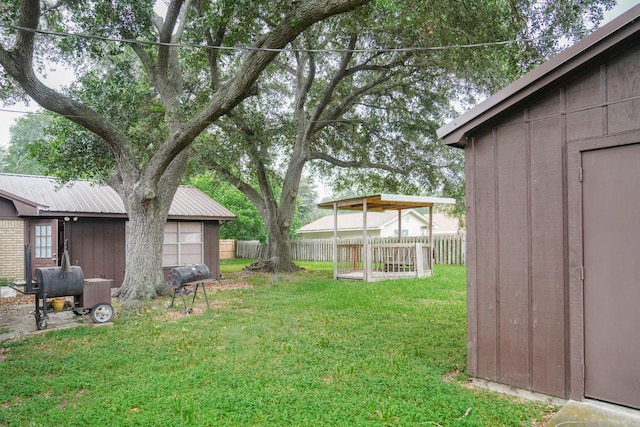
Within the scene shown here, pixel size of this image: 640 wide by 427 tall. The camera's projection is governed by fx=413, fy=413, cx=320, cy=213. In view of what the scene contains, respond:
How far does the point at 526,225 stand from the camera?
147 inches

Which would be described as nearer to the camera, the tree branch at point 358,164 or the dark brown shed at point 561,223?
the dark brown shed at point 561,223

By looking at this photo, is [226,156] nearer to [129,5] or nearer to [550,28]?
[129,5]

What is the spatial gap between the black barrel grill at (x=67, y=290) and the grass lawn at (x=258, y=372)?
491 mm

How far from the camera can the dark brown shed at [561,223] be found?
3.16m

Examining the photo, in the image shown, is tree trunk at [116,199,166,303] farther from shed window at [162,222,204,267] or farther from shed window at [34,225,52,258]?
shed window at [162,222,204,267]

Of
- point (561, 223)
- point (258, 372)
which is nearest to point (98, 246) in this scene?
point (258, 372)

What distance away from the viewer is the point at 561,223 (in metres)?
3.52

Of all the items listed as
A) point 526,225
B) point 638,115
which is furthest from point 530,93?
point 526,225

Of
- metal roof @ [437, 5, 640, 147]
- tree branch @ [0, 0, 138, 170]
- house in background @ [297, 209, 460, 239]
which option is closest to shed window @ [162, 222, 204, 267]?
tree branch @ [0, 0, 138, 170]

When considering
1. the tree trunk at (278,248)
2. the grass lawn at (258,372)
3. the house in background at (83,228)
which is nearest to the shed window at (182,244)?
the house in background at (83,228)

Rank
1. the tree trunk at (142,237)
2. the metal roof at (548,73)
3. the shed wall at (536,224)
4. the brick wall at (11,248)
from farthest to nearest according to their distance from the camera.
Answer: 1. the brick wall at (11,248)
2. the tree trunk at (142,237)
3. the shed wall at (536,224)
4. the metal roof at (548,73)

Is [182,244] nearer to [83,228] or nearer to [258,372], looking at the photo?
[83,228]

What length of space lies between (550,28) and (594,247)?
5867 mm

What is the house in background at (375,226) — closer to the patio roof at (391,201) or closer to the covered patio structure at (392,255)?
the patio roof at (391,201)
